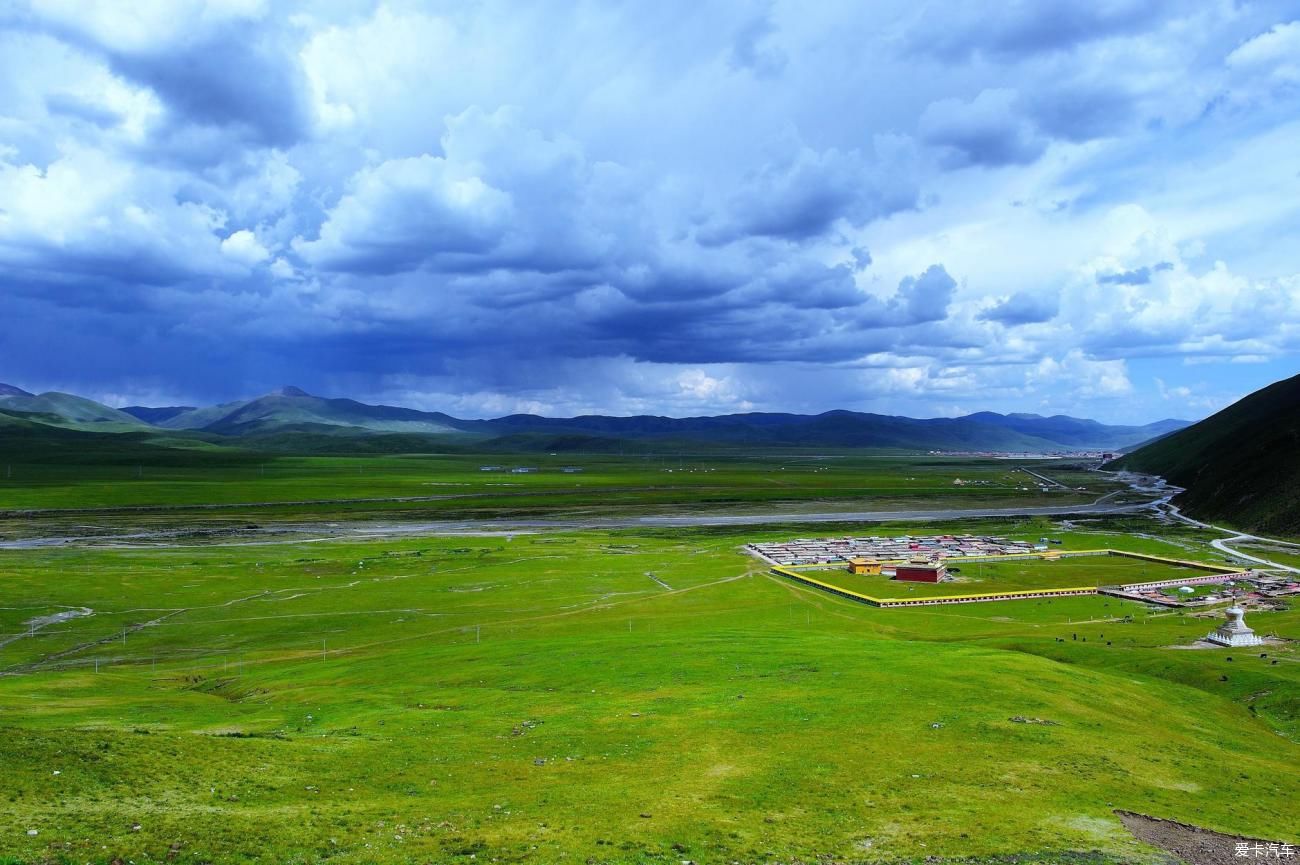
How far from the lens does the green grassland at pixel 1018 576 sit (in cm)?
11694

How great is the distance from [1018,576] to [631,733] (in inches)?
4166

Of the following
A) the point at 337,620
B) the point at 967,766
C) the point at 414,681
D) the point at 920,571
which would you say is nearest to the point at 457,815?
the point at 967,766

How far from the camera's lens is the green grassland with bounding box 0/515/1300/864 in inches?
1101

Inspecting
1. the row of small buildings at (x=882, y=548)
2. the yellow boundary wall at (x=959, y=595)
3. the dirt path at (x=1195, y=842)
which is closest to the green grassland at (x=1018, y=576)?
the yellow boundary wall at (x=959, y=595)

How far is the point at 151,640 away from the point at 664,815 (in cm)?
8312

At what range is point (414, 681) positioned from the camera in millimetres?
61688

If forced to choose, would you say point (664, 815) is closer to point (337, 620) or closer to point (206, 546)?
point (337, 620)

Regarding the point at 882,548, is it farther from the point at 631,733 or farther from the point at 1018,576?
the point at 631,733

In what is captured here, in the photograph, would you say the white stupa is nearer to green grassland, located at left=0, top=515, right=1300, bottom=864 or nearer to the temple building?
green grassland, located at left=0, top=515, right=1300, bottom=864

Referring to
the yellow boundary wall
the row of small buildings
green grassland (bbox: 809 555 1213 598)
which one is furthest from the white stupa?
the row of small buildings

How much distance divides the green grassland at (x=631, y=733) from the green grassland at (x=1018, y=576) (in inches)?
620

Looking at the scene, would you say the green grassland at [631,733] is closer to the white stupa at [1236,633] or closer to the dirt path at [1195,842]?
the dirt path at [1195,842]

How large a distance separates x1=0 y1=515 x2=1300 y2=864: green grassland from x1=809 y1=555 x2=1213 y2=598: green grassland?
1575 centimetres

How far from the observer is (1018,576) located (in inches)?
5044
